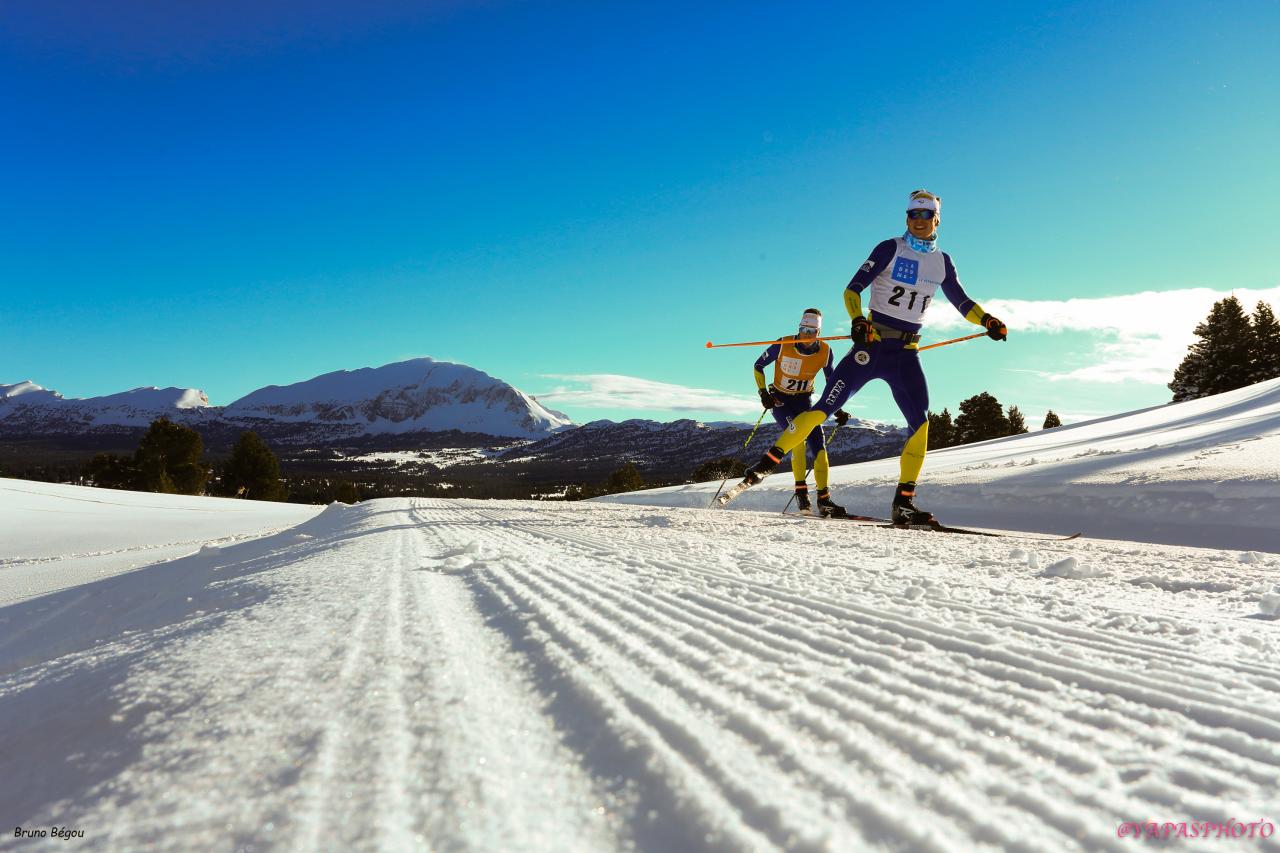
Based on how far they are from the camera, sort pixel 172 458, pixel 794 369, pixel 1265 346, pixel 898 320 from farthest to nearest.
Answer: pixel 172 458, pixel 1265 346, pixel 794 369, pixel 898 320

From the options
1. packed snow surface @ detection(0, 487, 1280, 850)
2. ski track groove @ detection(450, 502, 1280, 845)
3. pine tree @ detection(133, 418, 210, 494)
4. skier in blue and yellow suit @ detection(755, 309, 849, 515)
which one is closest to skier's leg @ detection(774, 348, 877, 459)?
skier in blue and yellow suit @ detection(755, 309, 849, 515)

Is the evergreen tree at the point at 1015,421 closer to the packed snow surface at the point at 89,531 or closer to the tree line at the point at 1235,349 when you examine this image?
the tree line at the point at 1235,349

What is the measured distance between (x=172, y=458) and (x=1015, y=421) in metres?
68.7

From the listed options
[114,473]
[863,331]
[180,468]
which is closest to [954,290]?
[863,331]

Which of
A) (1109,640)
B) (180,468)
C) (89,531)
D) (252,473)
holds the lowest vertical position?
(89,531)

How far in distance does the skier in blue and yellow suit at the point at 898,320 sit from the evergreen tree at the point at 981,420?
49.2 metres

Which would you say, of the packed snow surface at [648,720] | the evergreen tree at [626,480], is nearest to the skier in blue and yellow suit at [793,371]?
the packed snow surface at [648,720]

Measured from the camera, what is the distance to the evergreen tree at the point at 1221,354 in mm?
38156

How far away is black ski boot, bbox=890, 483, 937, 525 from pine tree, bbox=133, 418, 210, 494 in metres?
53.9

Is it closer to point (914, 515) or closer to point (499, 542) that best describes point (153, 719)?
point (499, 542)

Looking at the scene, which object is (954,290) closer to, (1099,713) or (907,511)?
(907,511)

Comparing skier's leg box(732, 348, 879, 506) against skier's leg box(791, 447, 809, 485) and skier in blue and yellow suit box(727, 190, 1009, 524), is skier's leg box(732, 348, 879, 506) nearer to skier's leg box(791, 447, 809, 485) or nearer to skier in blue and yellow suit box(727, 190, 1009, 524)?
skier in blue and yellow suit box(727, 190, 1009, 524)

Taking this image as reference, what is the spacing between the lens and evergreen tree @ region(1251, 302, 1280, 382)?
124 ft

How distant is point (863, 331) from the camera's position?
5.49 m
